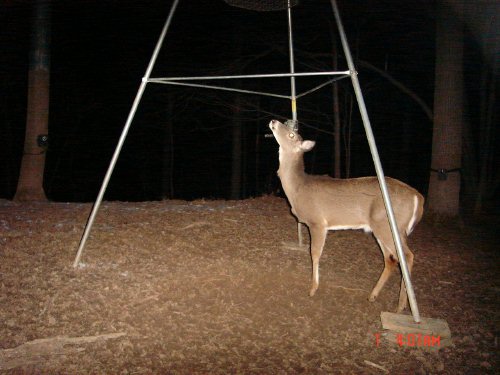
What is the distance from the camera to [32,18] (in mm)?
8516

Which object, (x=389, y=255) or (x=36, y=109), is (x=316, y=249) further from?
(x=36, y=109)

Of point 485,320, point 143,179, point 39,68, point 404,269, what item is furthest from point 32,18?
point 143,179

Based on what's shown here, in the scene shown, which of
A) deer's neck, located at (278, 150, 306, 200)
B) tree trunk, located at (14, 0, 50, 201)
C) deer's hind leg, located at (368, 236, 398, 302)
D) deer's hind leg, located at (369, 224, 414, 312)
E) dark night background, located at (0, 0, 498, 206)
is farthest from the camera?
dark night background, located at (0, 0, 498, 206)

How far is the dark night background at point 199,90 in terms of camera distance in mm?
12883

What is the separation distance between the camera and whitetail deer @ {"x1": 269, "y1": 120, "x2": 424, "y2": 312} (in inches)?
172

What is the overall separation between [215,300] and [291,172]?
1.84m

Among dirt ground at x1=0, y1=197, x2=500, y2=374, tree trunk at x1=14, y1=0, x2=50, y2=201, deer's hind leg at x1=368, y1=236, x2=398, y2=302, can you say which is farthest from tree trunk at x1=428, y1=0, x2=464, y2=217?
tree trunk at x1=14, y1=0, x2=50, y2=201

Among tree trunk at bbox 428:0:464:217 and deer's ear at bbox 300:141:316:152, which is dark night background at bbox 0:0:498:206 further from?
deer's ear at bbox 300:141:316:152

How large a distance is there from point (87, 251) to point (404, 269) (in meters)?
3.59

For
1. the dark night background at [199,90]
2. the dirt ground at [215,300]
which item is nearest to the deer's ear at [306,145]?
the dirt ground at [215,300]

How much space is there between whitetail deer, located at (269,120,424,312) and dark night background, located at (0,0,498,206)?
260 centimetres

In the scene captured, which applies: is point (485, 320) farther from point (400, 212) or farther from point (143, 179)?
point (143, 179)

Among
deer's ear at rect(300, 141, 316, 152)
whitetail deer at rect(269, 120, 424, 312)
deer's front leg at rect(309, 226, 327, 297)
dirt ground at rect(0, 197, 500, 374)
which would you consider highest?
deer's ear at rect(300, 141, 316, 152)

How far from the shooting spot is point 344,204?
465 cm
